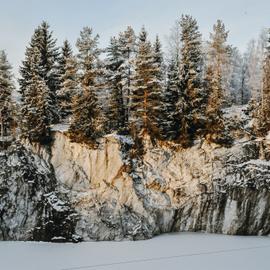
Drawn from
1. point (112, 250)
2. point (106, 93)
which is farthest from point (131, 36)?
point (112, 250)

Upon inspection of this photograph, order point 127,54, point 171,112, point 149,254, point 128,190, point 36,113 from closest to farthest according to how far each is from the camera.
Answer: point 149,254, point 128,190, point 36,113, point 171,112, point 127,54

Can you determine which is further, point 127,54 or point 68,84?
point 127,54

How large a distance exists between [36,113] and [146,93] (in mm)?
8610

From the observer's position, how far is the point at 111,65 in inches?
1281

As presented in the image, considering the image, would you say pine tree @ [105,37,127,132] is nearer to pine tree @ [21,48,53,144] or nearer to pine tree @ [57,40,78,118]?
Result: pine tree @ [57,40,78,118]

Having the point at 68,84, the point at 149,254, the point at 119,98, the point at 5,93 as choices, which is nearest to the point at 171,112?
the point at 119,98

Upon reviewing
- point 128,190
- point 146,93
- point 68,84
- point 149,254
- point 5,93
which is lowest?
point 149,254

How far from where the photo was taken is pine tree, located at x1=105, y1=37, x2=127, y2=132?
3022cm

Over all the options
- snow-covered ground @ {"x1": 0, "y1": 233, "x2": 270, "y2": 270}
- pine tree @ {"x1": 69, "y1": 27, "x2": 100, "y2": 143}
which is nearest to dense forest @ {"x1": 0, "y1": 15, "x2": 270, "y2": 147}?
pine tree @ {"x1": 69, "y1": 27, "x2": 100, "y2": 143}

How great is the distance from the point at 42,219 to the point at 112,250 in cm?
573

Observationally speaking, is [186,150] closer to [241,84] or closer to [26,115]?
[26,115]

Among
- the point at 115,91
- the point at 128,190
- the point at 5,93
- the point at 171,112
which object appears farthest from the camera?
the point at 115,91

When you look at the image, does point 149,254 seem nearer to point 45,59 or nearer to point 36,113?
point 36,113

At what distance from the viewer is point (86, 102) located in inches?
1041
